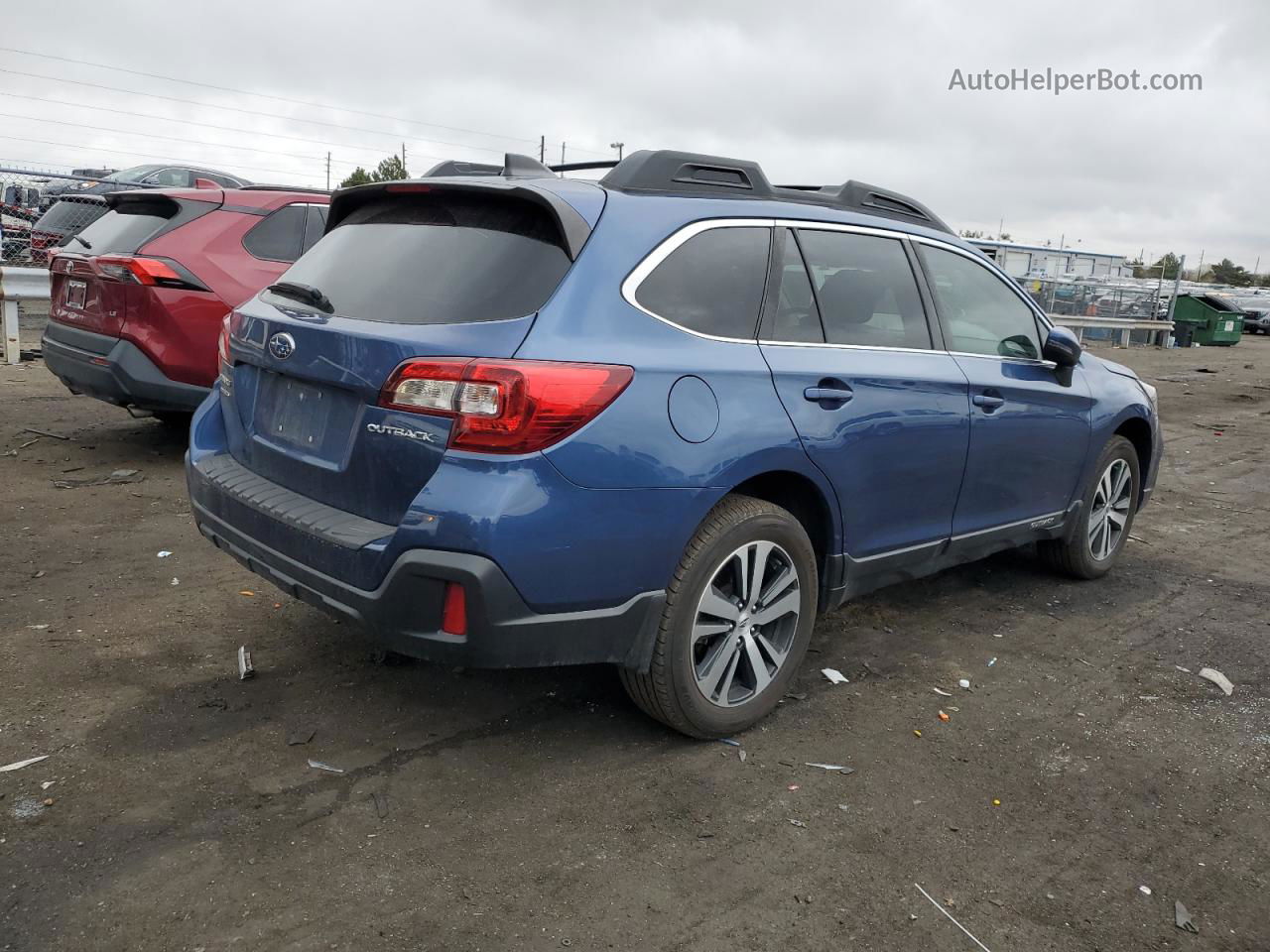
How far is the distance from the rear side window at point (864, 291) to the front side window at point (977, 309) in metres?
0.19

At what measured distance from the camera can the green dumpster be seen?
29.4m

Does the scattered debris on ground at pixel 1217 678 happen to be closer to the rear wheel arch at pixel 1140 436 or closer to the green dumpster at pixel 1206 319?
the rear wheel arch at pixel 1140 436

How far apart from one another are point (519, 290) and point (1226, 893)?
2523mm

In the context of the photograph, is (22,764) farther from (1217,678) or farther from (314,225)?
(314,225)

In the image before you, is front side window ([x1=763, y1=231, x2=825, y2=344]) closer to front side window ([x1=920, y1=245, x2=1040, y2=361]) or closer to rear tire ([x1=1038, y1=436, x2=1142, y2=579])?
front side window ([x1=920, y1=245, x2=1040, y2=361])

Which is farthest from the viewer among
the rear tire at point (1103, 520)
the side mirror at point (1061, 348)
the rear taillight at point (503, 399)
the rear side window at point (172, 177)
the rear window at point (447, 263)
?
the rear side window at point (172, 177)

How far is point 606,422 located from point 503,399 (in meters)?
0.30

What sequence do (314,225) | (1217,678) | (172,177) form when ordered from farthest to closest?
(172,177)
(314,225)
(1217,678)

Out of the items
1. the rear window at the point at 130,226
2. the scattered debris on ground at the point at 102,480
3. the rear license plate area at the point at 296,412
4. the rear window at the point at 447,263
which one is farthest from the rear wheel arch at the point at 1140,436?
the rear window at the point at 130,226

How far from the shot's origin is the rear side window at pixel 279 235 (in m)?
6.92

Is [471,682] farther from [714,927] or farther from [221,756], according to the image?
[714,927]

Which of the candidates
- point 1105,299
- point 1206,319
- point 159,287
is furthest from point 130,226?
point 1206,319

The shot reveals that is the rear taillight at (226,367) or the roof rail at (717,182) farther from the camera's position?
the rear taillight at (226,367)

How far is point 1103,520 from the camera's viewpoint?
541cm
